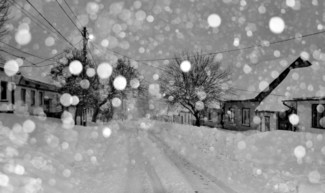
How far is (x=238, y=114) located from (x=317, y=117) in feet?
46.8

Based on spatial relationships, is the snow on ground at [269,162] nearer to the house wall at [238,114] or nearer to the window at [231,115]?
the house wall at [238,114]

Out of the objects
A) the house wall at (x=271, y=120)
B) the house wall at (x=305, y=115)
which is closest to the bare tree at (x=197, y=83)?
the house wall at (x=271, y=120)

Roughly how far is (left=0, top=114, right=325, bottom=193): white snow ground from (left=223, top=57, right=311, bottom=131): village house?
39.9ft

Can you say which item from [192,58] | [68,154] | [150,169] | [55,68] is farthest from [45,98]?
[150,169]

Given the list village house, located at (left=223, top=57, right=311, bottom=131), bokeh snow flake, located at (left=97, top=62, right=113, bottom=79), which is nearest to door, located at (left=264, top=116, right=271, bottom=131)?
village house, located at (left=223, top=57, right=311, bottom=131)

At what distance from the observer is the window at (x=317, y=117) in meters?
21.4

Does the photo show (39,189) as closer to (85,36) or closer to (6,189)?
(6,189)

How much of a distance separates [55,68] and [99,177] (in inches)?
1135

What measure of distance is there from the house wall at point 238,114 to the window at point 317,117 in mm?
10273

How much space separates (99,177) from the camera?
9328mm

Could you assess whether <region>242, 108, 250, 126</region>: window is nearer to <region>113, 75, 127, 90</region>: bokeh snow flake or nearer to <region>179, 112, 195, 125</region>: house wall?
<region>113, 75, 127, 90</region>: bokeh snow flake

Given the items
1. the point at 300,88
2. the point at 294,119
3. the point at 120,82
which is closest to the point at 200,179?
the point at 294,119

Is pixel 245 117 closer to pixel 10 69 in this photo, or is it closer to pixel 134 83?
pixel 134 83

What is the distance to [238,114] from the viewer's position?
3581 centimetres
